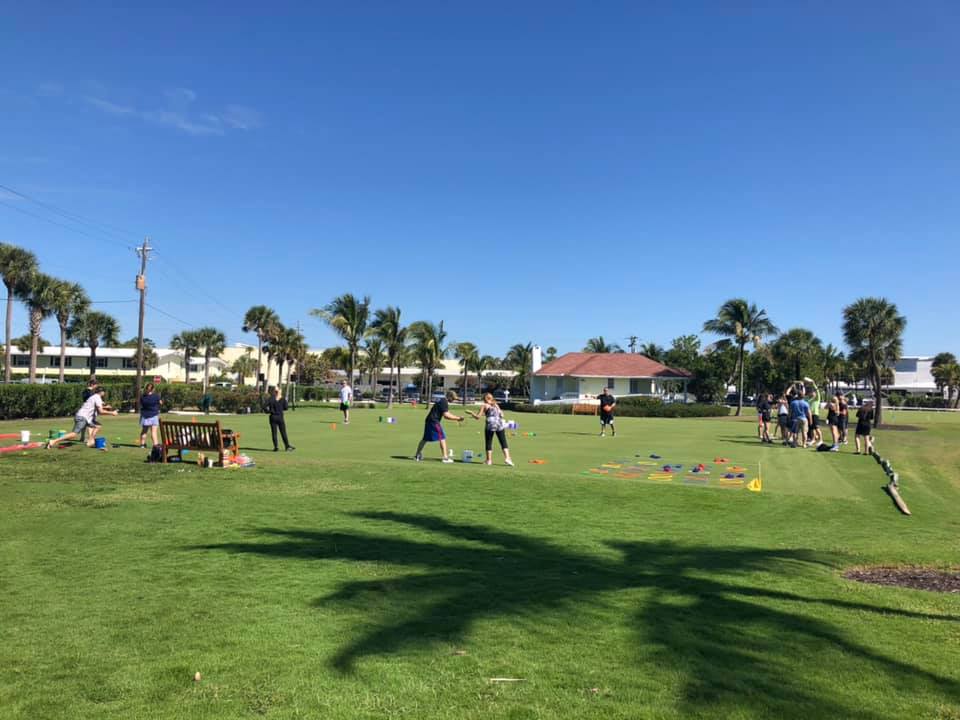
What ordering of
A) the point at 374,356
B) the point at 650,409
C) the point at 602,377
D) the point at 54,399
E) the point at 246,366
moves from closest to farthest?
1. the point at 54,399
2. the point at 650,409
3. the point at 602,377
4. the point at 374,356
5. the point at 246,366

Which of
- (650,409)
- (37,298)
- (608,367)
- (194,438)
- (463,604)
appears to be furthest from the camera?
(608,367)

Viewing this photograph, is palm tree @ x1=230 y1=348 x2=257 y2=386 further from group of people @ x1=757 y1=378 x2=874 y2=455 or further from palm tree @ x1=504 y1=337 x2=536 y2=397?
group of people @ x1=757 y1=378 x2=874 y2=455

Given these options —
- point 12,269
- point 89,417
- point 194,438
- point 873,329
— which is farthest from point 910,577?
point 12,269

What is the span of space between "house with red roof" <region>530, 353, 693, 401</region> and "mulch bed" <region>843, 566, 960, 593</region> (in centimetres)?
5435

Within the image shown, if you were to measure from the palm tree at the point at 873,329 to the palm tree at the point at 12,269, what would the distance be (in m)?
54.1

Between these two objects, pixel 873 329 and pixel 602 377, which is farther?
pixel 602 377

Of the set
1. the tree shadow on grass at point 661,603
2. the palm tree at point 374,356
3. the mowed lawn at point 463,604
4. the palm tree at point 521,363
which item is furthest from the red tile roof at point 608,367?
the tree shadow on grass at point 661,603

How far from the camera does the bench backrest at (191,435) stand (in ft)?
49.7

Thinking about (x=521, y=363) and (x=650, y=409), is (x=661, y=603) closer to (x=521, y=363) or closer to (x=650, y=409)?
(x=650, y=409)

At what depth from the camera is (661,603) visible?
613cm

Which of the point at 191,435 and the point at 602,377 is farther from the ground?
the point at 602,377

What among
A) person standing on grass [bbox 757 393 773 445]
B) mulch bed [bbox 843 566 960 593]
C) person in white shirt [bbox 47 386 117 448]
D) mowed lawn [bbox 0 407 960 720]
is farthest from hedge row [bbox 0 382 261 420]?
mulch bed [bbox 843 566 960 593]

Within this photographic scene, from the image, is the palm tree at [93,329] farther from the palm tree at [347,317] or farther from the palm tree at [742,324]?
the palm tree at [742,324]

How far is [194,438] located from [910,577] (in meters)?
13.3
